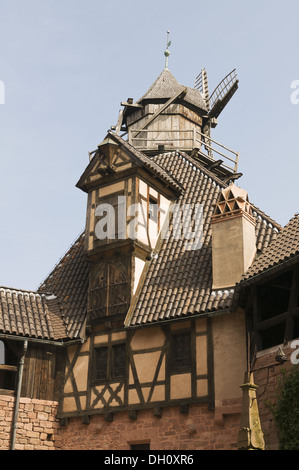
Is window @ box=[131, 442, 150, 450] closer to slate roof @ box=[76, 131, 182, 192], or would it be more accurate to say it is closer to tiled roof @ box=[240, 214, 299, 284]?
tiled roof @ box=[240, 214, 299, 284]

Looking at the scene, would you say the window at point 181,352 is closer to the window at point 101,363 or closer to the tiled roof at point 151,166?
the window at point 101,363

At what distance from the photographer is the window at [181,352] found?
18969mm

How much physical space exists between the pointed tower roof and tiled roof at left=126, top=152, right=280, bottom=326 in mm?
8552

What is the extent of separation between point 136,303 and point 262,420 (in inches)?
245

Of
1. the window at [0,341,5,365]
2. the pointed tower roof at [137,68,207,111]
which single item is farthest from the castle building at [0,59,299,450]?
the pointed tower roof at [137,68,207,111]

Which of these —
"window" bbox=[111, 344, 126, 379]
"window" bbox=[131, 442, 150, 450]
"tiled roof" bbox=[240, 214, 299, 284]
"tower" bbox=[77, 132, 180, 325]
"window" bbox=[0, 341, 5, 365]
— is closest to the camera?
"tiled roof" bbox=[240, 214, 299, 284]

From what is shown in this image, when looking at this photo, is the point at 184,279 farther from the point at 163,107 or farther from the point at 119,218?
the point at 163,107

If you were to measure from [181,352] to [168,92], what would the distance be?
1506 cm

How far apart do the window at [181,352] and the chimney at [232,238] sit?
5.76ft

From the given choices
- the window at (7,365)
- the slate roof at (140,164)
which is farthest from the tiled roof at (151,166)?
the window at (7,365)

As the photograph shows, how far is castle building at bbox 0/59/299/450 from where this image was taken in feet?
58.0

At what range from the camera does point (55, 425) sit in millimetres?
20438

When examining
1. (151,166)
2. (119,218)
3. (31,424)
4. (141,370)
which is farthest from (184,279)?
(31,424)
